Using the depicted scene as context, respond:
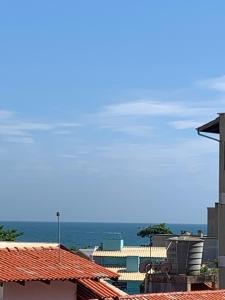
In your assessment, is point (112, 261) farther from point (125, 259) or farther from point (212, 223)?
point (212, 223)

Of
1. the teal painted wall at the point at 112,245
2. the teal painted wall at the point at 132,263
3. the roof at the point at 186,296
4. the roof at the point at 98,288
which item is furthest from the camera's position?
the teal painted wall at the point at 112,245

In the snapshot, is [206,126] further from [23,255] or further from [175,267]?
[23,255]

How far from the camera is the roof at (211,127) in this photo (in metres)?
27.6

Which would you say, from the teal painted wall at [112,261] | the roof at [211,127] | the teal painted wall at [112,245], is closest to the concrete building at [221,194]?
the roof at [211,127]

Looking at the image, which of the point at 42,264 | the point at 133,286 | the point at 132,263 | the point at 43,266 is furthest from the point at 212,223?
the point at 43,266

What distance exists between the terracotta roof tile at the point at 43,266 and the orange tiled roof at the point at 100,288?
352 millimetres

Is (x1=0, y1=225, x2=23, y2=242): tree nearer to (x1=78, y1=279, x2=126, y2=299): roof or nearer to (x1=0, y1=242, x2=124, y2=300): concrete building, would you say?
(x1=0, y1=242, x2=124, y2=300): concrete building

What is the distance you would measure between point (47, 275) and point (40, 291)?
1.94 feet

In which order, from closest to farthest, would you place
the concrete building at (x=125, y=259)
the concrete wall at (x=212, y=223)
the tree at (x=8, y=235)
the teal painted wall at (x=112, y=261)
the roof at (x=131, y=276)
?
the concrete building at (x=125, y=259) < the roof at (x=131, y=276) < the tree at (x=8, y=235) < the concrete wall at (x=212, y=223) < the teal painted wall at (x=112, y=261)

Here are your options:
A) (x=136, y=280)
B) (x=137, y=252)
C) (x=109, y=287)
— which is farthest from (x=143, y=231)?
(x=109, y=287)

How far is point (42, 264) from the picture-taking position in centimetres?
2061

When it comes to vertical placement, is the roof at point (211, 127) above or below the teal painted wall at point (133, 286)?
above

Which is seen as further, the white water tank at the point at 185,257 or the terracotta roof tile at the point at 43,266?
the white water tank at the point at 185,257

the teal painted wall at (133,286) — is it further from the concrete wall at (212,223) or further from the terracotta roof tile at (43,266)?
the terracotta roof tile at (43,266)
